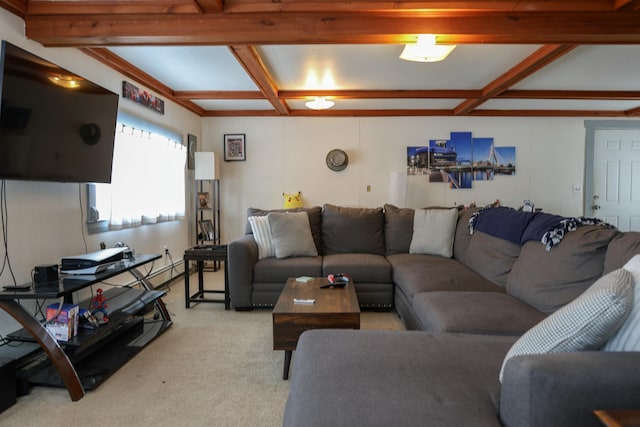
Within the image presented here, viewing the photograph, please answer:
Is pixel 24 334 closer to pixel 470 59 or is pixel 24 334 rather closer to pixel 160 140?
pixel 160 140

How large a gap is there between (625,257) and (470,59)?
234 centimetres

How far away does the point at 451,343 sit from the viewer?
1.48 meters

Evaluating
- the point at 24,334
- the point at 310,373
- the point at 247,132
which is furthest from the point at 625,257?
the point at 247,132

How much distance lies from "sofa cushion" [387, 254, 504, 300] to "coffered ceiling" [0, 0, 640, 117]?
170 cm

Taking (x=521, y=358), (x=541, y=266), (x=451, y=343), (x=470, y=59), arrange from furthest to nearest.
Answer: (x=470, y=59)
(x=541, y=266)
(x=451, y=343)
(x=521, y=358)

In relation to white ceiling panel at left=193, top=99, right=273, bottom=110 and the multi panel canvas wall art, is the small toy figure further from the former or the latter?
the multi panel canvas wall art

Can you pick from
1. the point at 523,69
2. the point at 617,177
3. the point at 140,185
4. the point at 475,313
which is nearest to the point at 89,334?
the point at 140,185

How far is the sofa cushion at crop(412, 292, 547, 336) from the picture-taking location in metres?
1.72

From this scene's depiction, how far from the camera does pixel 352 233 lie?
3797 millimetres

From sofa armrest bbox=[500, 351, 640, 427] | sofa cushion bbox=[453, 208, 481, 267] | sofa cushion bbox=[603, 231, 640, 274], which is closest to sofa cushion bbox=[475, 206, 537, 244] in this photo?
sofa cushion bbox=[453, 208, 481, 267]

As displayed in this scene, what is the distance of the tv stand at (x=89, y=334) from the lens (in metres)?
1.87

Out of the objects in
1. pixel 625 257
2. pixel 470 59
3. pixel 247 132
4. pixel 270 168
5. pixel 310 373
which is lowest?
pixel 310 373

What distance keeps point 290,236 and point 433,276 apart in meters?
1.45

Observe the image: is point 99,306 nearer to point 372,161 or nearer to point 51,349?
point 51,349
